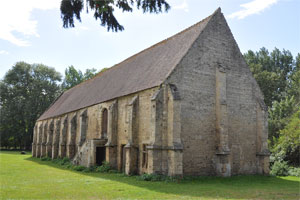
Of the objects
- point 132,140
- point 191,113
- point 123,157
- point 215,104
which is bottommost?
point 123,157

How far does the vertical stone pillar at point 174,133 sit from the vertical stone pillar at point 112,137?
6106mm

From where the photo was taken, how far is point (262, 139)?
68.6ft

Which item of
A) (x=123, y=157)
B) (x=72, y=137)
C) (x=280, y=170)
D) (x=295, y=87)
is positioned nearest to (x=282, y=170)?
(x=280, y=170)

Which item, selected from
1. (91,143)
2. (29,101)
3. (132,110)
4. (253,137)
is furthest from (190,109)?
(29,101)

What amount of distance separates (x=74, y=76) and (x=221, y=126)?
5416 centimetres

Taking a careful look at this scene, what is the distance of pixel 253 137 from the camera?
2102 cm

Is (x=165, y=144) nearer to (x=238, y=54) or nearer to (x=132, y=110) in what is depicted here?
(x=132, y=110)

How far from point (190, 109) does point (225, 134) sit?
2.90 m

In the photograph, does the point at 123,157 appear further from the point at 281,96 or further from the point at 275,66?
the point at 275,66

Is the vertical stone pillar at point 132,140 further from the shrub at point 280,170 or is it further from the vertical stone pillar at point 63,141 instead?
the vertical stone pillar at point 63,141

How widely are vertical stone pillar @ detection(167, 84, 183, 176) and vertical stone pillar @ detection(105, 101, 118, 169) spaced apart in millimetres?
6106

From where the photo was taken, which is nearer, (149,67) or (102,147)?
(149,67)

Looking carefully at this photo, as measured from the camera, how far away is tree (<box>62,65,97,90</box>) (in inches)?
2618

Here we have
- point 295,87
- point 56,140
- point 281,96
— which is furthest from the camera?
point 281,96
